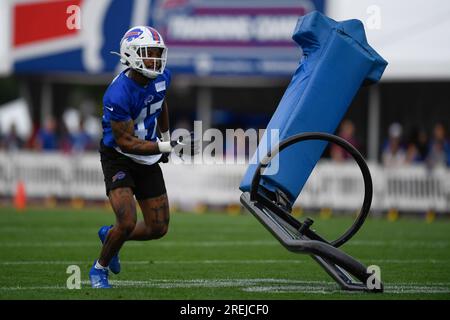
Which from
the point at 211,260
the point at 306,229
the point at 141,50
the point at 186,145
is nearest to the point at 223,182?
the point at 211,260

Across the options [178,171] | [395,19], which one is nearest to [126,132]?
[178,171]

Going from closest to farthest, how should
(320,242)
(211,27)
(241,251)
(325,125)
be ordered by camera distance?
(320,242) → (325,125) → (241,251) → (211,27)

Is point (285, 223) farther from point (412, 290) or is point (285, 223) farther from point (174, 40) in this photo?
point (174, 40)

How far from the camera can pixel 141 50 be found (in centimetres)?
786

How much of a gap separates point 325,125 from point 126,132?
5.60ft

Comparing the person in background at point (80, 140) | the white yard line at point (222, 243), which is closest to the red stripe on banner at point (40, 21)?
the person in background at point (80, 140)

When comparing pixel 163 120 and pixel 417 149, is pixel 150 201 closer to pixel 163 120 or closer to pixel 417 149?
pixel 163 120

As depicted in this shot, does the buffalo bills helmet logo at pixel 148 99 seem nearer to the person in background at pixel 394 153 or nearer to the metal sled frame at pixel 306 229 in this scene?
the metal sled frame at pixel 306 229

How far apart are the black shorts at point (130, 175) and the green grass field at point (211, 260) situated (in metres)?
0.81

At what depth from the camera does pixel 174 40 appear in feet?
70.5

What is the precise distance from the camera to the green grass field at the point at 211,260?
24.9 feet

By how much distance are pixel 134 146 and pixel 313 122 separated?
153cm

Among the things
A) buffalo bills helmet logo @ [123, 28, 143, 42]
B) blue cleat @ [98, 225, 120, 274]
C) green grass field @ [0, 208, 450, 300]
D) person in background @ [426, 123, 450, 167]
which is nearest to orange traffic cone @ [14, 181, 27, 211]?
green grass field @ [0, 208, 450, 300]

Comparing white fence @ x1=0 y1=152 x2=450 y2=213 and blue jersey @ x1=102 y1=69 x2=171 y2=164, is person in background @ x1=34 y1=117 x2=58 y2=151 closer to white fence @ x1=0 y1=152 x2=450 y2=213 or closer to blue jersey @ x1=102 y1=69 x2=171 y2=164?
white fence @ x1=0 y1=152 x2=450 y2=213
